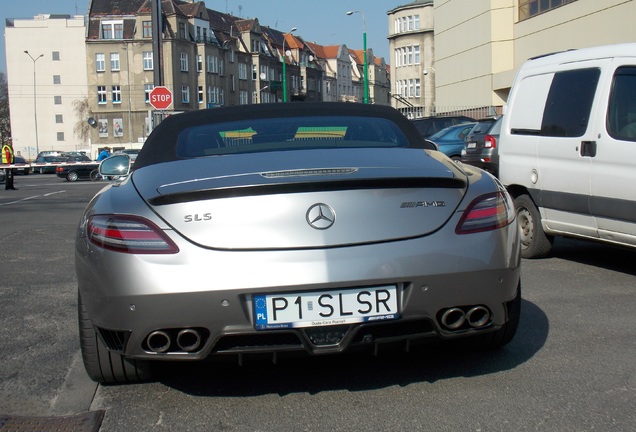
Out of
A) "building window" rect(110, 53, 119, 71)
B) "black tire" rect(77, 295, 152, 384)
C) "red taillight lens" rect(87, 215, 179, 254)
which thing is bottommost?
"black tire" rect(77, 295, 152, 384)

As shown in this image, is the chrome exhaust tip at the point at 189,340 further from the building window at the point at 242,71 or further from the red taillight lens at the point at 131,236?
the building window at the point at 242,71

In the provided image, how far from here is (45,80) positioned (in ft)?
292

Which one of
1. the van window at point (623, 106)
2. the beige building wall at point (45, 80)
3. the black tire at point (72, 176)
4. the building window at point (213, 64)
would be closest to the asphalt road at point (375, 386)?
the van window at point (623, 106)

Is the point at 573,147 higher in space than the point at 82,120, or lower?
lower

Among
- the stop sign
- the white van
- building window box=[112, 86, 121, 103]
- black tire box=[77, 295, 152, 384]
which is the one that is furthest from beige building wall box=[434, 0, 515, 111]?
black tire box=[77, 295, 152, 384]

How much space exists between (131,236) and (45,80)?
9149 cm

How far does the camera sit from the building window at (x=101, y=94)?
79.8 m

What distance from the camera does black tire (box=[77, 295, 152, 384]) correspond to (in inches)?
151

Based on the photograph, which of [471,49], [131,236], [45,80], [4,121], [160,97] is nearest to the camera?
[131,236]

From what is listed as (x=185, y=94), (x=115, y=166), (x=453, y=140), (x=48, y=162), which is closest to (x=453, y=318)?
(x=115, y=166)

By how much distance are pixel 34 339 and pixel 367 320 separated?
99.4 inches

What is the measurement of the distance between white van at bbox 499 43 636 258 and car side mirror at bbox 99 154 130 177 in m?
3.68

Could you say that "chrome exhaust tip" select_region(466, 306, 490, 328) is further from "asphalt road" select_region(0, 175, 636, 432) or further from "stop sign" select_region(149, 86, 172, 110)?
"stop sign" select_region(149, 86, 172, 110)

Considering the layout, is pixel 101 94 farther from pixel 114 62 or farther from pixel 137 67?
pixel 137 67
